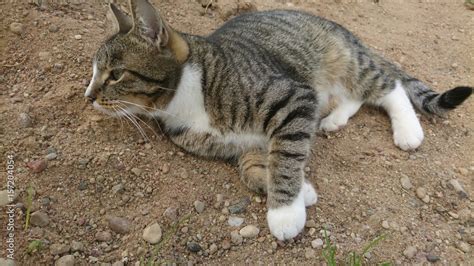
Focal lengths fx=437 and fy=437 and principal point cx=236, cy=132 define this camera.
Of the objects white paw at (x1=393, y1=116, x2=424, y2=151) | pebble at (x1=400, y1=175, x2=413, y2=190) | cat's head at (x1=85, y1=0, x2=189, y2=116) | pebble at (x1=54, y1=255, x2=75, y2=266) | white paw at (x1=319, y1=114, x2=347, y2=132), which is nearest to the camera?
pebble at (x1=54, y1=255, x2=75, y2=266)

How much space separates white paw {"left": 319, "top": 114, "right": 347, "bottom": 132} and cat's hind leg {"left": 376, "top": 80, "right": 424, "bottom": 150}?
35 centimetres

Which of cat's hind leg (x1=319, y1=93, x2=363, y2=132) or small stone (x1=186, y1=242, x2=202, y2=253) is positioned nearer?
small stone (x1=186, y1=242, x2=202, y2=253)

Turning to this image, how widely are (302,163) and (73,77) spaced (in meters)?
1.60

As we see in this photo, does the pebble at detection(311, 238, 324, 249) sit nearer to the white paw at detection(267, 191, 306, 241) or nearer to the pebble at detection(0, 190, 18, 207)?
the white paw at detection(267, 191, 306, 241)

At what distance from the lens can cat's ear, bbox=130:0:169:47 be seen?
229 cm

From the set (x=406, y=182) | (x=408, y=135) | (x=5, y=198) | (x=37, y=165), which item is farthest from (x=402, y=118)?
(x=5, y=198)

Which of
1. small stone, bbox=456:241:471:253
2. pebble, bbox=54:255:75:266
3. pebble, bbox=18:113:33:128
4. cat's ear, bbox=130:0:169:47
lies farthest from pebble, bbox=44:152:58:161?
small stone, bbox=456:241:471:253

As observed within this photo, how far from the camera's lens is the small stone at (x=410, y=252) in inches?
83.1

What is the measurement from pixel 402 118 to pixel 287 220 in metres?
1.27

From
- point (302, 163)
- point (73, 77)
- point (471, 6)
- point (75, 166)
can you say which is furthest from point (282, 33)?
point (471, 6)

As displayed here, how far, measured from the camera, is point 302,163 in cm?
240

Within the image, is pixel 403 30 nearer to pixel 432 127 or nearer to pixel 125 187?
pixel 432 127

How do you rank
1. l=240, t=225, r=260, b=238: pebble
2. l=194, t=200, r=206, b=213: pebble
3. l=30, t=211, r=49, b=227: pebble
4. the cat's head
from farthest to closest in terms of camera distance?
the cat's head
l=194, t=200, r=206, b=213: pebble
l=240, t=225, r=260, b=238: pebble
l=30, t=211, r=49, b=227: pebble

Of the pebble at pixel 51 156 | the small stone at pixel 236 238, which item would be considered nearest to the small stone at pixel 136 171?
the pebble at pixel 51 156
